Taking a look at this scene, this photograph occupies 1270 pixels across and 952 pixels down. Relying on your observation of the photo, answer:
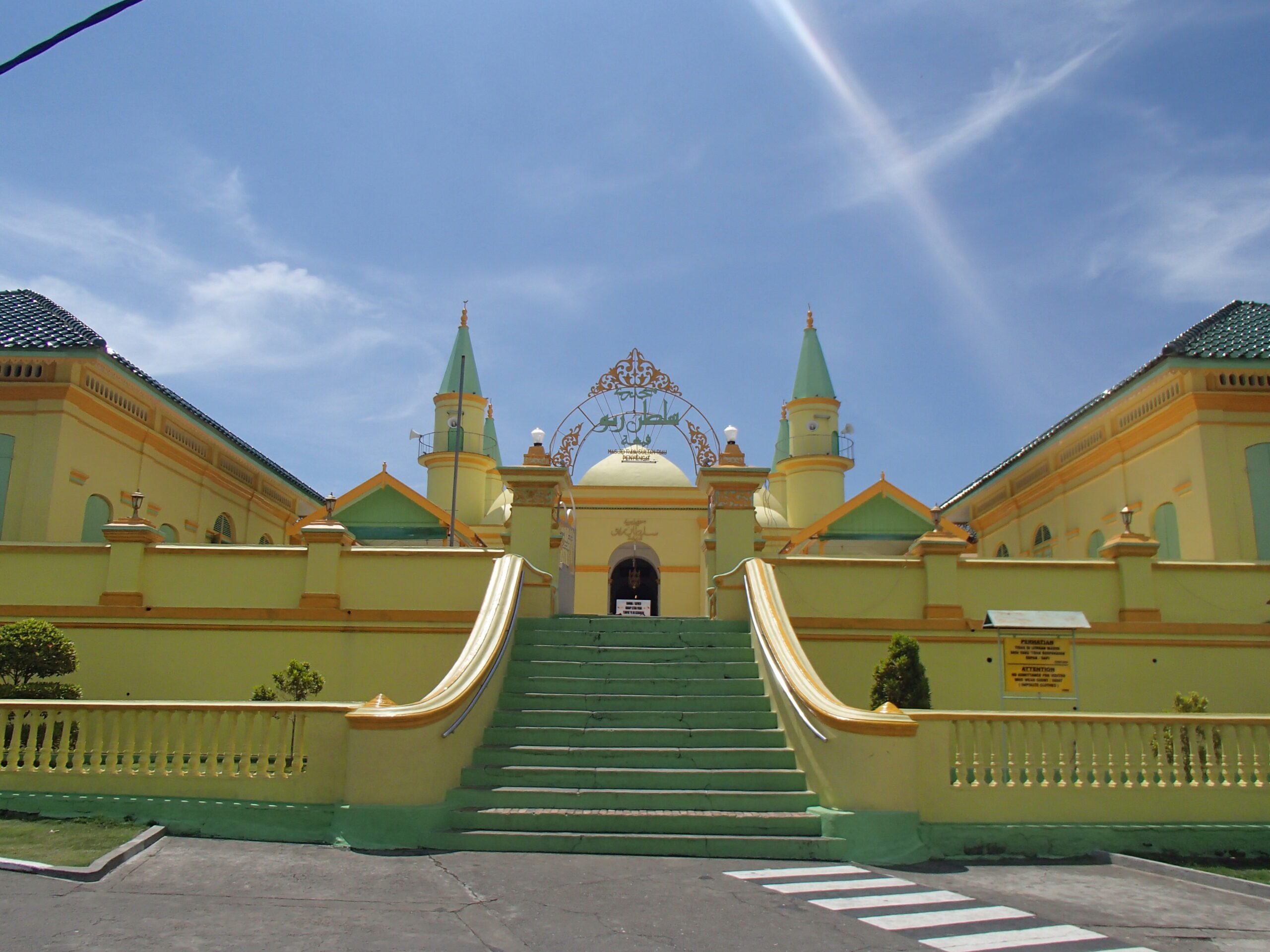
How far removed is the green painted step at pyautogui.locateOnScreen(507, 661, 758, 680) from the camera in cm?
1287

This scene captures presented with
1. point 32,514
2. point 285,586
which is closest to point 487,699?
point 285,586

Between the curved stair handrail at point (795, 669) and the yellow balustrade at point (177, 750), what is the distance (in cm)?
457

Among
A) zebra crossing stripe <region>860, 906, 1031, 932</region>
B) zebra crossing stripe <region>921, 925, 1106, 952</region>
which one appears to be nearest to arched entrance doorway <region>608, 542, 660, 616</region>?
zebra crossing stripe <region>860, 906, 1031, 932</region>

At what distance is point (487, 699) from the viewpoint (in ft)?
38.1

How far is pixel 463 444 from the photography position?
121ft

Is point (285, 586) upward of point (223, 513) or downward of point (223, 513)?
downward

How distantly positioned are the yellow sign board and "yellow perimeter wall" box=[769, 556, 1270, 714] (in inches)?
7.6

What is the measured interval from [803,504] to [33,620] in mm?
26120

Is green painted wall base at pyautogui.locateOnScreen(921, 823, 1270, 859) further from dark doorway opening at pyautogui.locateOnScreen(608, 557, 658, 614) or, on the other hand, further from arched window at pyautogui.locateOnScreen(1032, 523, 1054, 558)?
dark doorway opening at pyautogui.locateOnScreen(608, 557, 658, 614)

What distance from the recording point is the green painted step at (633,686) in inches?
491

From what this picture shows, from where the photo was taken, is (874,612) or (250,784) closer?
(250,784)

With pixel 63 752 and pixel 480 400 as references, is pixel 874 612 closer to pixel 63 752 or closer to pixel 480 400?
pixel 63 752

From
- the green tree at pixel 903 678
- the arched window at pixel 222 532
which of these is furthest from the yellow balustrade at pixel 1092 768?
the arched window at pixel 222 532

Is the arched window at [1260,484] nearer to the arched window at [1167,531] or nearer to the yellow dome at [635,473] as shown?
the arched window at [1167,531]
